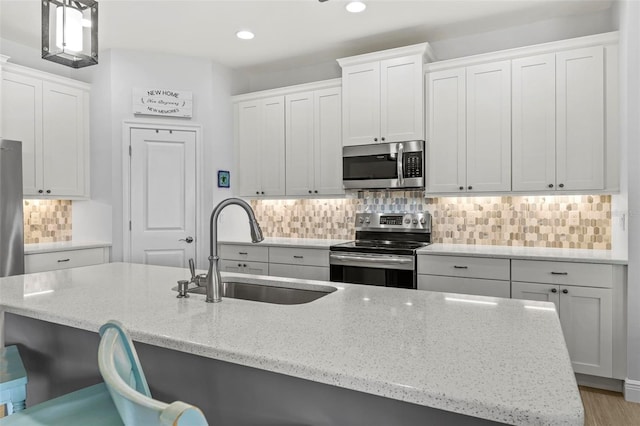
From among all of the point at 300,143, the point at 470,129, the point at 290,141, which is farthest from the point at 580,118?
the point at 290,141

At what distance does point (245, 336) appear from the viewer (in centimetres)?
117

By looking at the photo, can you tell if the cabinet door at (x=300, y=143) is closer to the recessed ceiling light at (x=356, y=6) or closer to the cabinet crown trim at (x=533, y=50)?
the recessed ceiling light at (x=356, y=6)

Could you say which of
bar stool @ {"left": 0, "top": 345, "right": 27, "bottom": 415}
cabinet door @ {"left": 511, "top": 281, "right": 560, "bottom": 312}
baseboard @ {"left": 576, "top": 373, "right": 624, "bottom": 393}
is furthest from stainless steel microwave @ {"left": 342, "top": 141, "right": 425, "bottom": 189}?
bar stool @ {"left": 0, "top": 345, "right": 27, "bottom": 415}

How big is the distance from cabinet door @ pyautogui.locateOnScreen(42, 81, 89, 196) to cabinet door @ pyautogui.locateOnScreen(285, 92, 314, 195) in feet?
6.64

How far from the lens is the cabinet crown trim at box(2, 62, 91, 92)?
3.64 meters

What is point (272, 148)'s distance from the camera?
4449mm

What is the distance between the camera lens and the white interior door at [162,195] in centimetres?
417

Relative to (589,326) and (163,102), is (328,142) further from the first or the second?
(589,326)

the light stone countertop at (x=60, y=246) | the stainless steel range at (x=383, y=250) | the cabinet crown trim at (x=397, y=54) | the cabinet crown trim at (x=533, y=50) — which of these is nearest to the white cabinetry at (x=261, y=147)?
Answer: the cabinet crown trim at (x=397, y=54)

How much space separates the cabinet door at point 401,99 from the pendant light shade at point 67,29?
8.19 ft

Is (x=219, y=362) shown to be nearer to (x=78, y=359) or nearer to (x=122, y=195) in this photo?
(x=78, y=359)

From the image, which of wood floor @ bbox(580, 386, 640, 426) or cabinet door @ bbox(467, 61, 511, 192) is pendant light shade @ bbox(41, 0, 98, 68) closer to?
cabinet door @ bbox(467, 61, 511, 192)

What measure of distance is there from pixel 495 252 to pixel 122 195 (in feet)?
11.1

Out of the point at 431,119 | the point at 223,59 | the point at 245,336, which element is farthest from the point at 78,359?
the point at 223,59
